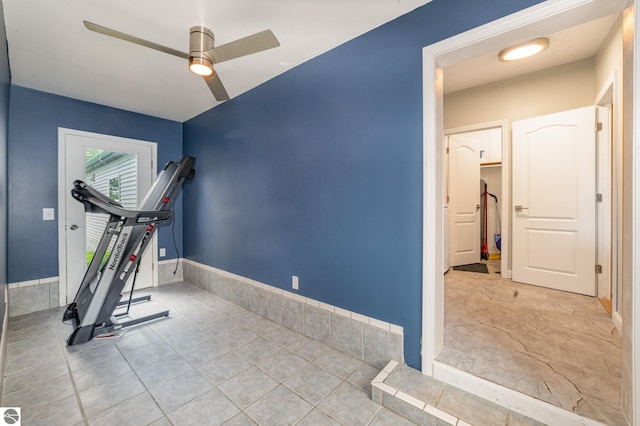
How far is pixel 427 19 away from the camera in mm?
1705

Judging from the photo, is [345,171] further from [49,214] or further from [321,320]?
[49,214]

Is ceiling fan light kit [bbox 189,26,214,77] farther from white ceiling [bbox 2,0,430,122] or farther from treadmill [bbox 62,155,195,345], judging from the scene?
treadmill [bbox 62,155,195,345]

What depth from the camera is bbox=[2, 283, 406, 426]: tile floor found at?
1508 millimetres

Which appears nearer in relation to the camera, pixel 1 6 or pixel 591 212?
pixel 1 6

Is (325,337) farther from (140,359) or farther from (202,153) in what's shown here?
(202,153)

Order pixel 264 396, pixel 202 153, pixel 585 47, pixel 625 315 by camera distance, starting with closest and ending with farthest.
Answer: pixel 625 315 < pixel 264 396 < pixel 585 47 < pixel 202 153

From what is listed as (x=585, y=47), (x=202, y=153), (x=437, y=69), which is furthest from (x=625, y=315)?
(x=202, y=153)

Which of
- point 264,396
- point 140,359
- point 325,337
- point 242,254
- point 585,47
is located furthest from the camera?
point 242,254

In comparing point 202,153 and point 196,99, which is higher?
point 196,99

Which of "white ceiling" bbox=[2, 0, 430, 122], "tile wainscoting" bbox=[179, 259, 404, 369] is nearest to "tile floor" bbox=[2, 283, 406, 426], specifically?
"tile wainscoting" bbox=[179, 259, 404, 369]

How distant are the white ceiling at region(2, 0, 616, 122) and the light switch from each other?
138 cm

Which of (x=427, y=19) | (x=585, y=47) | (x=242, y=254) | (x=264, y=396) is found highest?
(x=585, y=47)

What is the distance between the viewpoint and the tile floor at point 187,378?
4.95ft

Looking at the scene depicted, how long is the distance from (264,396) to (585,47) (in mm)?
4254
